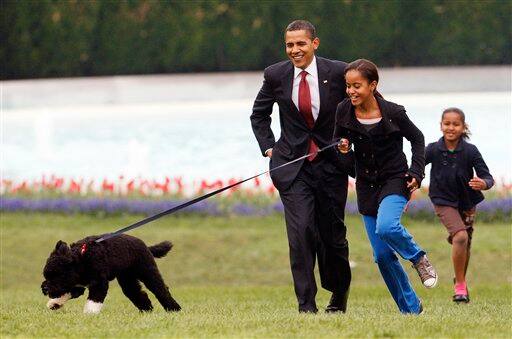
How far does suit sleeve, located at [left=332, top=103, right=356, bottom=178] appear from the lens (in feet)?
28.9

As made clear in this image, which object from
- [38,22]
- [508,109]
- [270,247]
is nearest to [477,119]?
[508,109]

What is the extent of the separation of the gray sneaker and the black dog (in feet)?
5.41

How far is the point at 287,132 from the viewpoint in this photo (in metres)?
9.16

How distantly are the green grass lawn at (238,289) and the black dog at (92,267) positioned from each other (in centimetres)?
16

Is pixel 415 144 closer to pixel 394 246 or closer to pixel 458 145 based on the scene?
pixel 394 246

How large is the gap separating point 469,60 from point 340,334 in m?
18.8

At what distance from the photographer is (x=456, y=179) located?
35.3ft

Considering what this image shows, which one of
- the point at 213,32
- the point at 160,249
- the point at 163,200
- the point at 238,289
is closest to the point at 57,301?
the point at 160,249

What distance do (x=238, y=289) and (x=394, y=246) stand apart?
4341 mm

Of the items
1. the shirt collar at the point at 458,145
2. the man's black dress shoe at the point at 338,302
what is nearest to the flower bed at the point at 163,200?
the shirt collar at the point at 458,145

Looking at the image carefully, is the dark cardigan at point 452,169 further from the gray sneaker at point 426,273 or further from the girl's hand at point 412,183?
the gray sneaker at point 426,273

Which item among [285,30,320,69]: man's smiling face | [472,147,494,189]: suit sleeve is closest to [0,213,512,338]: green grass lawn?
[472,147,494,189]: suit sleeve

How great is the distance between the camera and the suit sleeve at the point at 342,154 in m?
8.81

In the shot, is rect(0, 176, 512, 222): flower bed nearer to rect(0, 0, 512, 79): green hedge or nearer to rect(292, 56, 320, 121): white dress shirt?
rect(292, 56, 320, 121): white dress shirt
